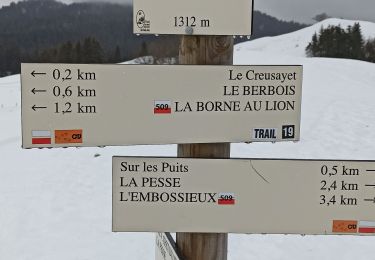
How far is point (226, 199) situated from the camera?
2109 millimetres

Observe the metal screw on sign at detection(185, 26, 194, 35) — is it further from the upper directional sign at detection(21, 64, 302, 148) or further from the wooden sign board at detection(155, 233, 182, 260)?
the wooden sign board at detection(155, 233, 182, 260)

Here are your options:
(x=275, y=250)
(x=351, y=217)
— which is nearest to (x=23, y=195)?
(x=275, y=250)

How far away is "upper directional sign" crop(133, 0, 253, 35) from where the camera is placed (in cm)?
206

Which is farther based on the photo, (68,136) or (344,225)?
(344,225)

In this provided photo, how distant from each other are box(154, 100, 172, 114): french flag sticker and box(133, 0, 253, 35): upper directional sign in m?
0.30

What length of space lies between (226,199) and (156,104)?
0.51 meters

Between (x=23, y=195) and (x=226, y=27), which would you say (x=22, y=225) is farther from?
(x=226, y=27)

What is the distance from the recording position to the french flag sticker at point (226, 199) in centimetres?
211

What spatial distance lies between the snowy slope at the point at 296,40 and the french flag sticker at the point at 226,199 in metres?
67.1

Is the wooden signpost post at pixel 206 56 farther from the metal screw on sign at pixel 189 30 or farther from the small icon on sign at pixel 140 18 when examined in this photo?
the small icon on sign at pixel 140 18

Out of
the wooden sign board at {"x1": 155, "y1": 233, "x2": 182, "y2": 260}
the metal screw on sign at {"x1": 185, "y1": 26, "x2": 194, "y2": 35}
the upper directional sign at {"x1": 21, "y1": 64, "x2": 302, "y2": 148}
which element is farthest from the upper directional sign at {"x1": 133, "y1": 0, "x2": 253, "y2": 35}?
the wooden sign board at {"x1": 155, "y1": 233, "x2": 182, "y2": 260}

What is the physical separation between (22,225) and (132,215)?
4.34m

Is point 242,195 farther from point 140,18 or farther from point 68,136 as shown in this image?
point 140,18

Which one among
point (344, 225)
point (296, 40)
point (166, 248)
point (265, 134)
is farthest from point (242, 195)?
point (296, 40)
